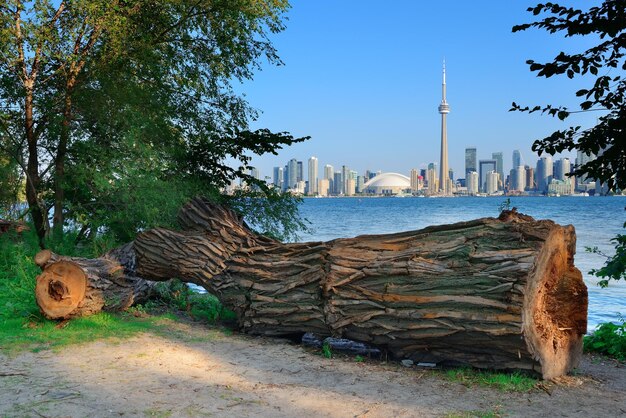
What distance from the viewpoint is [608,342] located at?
8148 mm

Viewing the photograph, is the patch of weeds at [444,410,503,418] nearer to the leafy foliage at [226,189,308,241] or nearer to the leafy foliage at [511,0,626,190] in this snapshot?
the leafy foliage at [511,0,626,190]

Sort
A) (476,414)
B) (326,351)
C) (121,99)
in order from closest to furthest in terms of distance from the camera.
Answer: (476,414) < (326,351) < (121,99)

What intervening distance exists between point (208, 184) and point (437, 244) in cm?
803

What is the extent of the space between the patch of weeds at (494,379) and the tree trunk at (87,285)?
4799mm

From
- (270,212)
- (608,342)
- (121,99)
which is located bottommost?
(608,342)

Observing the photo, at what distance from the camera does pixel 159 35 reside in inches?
543

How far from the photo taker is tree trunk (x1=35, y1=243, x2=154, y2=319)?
7711 mm

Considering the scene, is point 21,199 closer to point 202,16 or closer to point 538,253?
point 202,16

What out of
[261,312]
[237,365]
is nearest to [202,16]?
[261,312]

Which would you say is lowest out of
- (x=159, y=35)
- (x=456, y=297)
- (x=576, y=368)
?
(x=576, y=368)

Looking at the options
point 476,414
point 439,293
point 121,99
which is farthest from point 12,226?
point 476,414

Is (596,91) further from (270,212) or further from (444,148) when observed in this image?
(444,148)

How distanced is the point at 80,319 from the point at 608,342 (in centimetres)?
712

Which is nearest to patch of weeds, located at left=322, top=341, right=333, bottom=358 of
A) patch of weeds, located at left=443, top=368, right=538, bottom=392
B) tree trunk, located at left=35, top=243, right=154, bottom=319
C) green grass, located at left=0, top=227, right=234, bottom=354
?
patch of weeds, located at left=443, top=368, right=538, bottom=392
